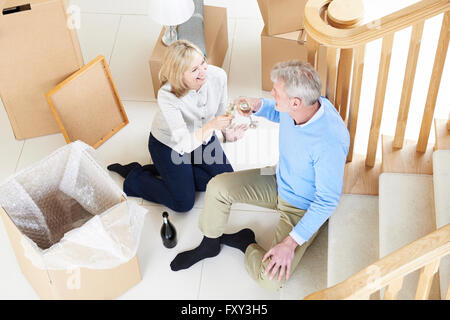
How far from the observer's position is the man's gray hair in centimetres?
243

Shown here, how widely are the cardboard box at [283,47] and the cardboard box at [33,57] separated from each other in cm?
108

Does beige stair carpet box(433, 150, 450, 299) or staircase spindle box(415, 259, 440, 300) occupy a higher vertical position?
staircase spindle box(415, 259, 440, 300)

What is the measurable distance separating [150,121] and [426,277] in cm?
221

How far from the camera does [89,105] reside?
11.6 feet

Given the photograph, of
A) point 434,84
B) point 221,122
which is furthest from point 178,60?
point 434,84

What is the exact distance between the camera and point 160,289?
303 centimetres

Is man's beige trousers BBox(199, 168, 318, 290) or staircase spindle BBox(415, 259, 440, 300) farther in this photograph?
man's beige trousers BBox(199, 168, 318, 290)

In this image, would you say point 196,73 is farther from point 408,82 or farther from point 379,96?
point 408,82

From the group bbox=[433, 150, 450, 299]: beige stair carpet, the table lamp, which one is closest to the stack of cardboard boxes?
the table lamp

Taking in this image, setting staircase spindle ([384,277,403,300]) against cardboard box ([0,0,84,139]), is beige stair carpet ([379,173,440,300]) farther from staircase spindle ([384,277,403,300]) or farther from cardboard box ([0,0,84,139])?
cardboard box ([0,0,84,139])

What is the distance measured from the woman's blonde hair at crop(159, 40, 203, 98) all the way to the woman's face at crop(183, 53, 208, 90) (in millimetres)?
18

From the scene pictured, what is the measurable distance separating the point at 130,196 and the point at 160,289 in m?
0.62
